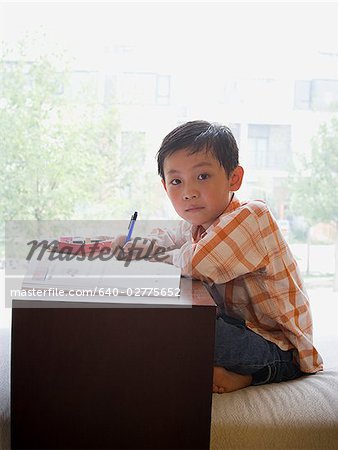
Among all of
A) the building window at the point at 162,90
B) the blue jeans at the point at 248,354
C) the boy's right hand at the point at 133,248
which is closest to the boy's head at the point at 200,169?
the boy's right hand at the point at 133,248

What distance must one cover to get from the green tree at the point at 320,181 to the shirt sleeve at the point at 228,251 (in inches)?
70.2

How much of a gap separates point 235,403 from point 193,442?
16 centimetres

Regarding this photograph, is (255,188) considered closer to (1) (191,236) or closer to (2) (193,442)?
(1) (191,236)

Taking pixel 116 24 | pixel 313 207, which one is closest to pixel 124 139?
pixel 116 24

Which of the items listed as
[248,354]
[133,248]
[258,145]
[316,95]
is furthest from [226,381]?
[316,95]

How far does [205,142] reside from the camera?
4.61 ft

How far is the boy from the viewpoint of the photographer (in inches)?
51.6

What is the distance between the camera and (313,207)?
309 cm

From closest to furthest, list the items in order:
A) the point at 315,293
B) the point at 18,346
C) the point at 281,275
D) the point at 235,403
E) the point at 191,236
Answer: the point at 18,346
the point at 235,403
the point at 281,275
the point at 191,236
the point at 315,293

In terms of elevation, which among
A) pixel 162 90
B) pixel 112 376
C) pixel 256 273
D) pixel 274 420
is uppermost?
pixel 162 90

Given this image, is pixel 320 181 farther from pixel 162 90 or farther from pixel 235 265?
pixel 235 265

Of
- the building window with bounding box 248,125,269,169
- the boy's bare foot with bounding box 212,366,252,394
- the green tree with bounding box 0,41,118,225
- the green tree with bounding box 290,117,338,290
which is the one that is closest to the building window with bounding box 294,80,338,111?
the green tree with bounding box 290,117,338,290

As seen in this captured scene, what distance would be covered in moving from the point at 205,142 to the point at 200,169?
0.06 meters

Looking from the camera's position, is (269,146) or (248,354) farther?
(269,146)
